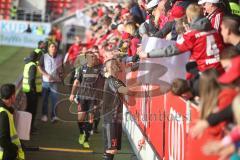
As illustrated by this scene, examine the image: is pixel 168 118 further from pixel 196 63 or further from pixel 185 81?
pixel 185 81

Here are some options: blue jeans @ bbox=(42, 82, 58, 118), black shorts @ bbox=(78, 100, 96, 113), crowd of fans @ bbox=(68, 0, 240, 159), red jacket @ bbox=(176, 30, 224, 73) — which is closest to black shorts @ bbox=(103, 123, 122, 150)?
crowd of fans @ bbox=(68, 0, 240, 159)

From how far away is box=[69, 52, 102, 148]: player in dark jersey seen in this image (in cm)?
1246

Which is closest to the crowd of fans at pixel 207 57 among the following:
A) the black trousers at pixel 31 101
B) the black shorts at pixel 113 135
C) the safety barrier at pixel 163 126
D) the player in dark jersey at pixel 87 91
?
the safety barrier at pixel 163 126

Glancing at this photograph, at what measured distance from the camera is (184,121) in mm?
7621

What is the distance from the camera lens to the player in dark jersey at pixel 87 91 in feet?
40.9

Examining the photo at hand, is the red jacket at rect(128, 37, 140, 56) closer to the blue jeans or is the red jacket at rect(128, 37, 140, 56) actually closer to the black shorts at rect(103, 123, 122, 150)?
the black shorts at rect(103, 123, 122, 150)

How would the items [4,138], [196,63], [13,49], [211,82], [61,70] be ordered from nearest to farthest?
[211,82]
[196,63]
[4,138]
[61,70]
[13,49]

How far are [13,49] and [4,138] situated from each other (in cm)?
2800

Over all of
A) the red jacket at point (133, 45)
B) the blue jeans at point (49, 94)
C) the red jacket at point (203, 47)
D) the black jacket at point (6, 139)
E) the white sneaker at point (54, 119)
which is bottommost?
the white sneaker at point (54, 119)

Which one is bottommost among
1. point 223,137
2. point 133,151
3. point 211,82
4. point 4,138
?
point 133,151

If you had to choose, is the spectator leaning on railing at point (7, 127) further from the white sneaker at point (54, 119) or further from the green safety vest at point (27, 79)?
the white sneaker at point (54, 119)

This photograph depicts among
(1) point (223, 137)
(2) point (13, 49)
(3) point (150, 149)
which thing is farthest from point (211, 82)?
(2) point (13, 49)

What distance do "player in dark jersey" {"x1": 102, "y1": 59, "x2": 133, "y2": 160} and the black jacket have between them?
84.7 inches

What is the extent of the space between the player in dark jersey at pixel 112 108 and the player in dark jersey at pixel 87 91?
7.49 ft
